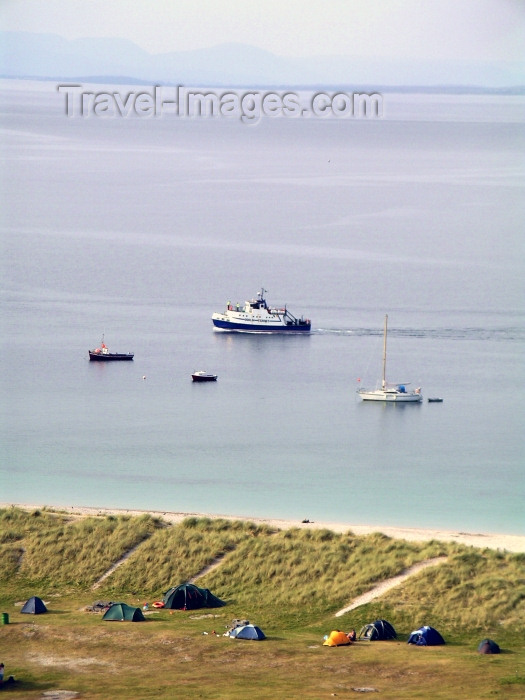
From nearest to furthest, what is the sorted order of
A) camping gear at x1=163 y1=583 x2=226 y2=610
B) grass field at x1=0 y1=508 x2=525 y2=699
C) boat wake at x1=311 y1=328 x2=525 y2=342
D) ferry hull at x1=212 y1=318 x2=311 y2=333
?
grass field at x1=0 y1=508 x2=525 y2=699
camping gear at x1=163 y1=583 x2=226 y2=610
boat wake at x1=311 y1=328 x2=525 y2=342
ferry hull at x1=212 y1=318 x2=311 y2=333

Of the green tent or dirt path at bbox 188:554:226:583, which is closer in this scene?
the green tent

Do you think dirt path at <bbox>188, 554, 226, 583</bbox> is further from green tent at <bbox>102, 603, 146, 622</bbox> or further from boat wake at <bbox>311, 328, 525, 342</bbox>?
boat wake at <bbox>311, 328, 525, 342</bbox>

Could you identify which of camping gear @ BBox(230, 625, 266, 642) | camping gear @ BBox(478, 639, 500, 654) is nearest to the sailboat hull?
camping gear @ BBox(230, 625, 266, 642)

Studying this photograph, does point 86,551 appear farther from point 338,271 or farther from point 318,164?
point 318,164

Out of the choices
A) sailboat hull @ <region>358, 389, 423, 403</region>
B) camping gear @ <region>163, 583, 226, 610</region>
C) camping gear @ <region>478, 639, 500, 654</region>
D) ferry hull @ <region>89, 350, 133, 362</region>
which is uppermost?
ferry hull @ <region>89, 350, 133, 362</region>

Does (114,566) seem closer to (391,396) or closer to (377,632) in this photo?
(377,632)

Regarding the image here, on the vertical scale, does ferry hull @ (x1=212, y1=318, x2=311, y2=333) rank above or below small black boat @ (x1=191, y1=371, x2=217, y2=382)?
above

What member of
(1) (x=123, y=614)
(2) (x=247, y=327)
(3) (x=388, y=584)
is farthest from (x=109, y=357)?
(1) (x=123, y=614)

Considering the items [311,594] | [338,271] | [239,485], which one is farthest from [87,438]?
[338,271]
